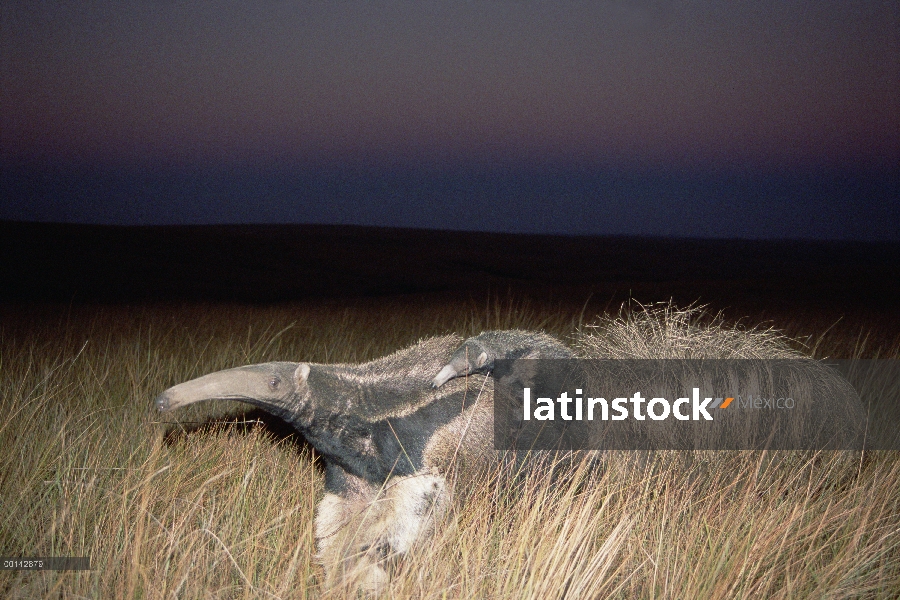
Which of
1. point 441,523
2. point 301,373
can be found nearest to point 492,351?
point 441,523

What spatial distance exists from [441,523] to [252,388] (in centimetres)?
111

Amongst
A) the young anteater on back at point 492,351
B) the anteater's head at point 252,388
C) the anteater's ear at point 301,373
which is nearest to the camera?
the anteater's head at point 252,388

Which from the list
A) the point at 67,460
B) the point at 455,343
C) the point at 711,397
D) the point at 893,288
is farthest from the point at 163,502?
the point at 893,288

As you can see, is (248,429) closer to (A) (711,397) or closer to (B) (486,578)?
(B) (486,578)

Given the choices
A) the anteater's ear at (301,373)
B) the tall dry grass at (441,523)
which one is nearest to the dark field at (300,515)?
the tall dry grass at (441,523)

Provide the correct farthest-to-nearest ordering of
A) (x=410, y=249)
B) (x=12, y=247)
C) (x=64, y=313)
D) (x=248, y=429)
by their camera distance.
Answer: (x=410, y=249) → (x=12, y=247) → (x=64, y=313) → (x=248, y=429)

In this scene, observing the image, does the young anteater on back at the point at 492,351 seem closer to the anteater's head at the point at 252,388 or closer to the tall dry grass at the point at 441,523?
the tall dry grass at the point at 441,523

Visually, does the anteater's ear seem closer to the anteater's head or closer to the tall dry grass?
the anteater's head

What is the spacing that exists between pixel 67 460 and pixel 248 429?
1.27 meters

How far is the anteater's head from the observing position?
2477 mm

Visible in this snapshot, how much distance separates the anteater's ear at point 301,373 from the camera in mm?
2943

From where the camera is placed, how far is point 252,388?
2.76m

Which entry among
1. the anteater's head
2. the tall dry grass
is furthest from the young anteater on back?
the anteater's head

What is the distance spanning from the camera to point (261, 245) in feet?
102
